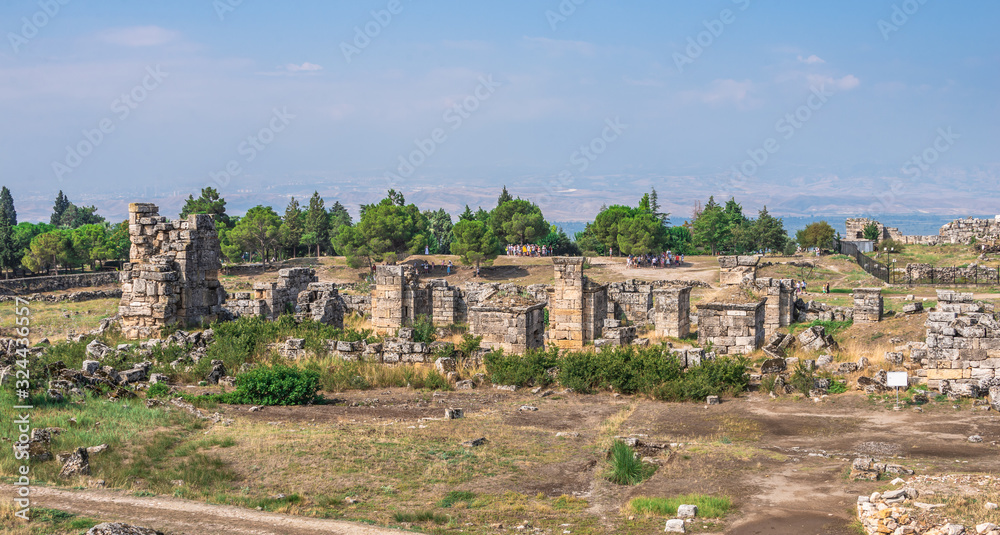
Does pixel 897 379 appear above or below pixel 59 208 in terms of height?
below

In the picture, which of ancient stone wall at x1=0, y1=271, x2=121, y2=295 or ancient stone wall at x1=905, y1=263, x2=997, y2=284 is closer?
ancient stone wall at x1=905, y1=263, x2=997, y2=284

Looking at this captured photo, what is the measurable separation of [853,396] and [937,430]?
2.69 m

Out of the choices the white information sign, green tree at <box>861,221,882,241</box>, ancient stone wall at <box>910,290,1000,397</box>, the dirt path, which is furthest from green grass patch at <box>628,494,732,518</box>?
green tree at <box>861,221,882,241</box>

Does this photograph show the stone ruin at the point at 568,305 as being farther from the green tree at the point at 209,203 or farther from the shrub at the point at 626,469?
the green tree at the point at 209,203

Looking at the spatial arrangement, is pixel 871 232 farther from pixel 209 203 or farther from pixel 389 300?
pixel 209 203

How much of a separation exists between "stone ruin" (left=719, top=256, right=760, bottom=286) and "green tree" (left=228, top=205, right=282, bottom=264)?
51.9m

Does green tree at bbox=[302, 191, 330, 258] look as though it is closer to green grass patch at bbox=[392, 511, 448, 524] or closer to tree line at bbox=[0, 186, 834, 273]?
tree line at bbox=[0, 186, 834, 273]

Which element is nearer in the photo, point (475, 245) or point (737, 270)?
point (737, 270)

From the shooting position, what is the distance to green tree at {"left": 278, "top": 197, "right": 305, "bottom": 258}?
71.2 m

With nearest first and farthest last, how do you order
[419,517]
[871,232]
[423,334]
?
→ [419,517] < [423,334] < [871,232]

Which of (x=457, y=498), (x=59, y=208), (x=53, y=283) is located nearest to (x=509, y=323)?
(x=457, y=498)

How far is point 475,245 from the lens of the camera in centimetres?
5997

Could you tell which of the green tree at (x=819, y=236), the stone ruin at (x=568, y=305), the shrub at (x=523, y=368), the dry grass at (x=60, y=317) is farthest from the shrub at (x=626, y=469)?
the green tree at (x=819, y=236)

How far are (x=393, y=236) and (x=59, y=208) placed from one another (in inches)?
2554
